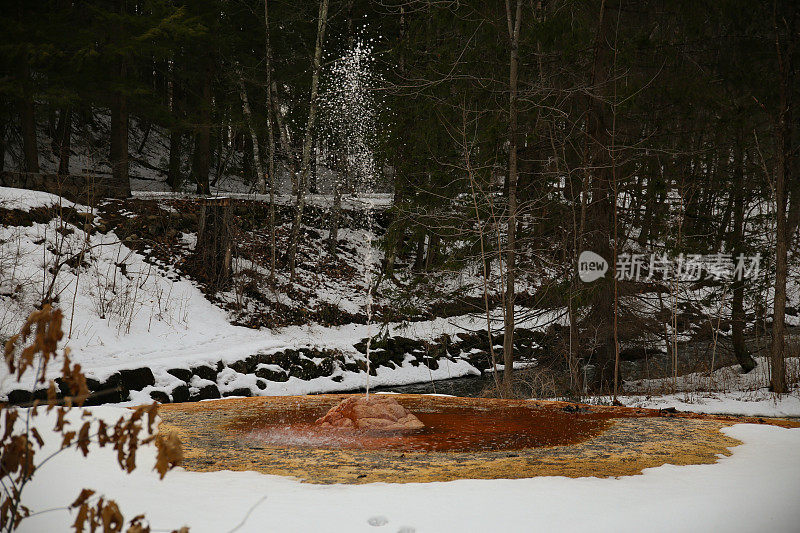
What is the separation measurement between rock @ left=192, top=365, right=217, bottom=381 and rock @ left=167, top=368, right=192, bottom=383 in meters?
0.14

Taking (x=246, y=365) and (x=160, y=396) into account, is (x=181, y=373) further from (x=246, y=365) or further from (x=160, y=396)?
(x=246, y=365)

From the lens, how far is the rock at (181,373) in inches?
376

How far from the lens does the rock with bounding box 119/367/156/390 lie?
8.88 meters

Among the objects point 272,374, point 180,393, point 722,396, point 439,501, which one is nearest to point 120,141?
point 272,374

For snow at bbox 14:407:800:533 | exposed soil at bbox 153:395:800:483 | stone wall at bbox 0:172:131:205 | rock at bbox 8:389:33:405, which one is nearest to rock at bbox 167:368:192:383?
rock at bbox 8:389:33:405

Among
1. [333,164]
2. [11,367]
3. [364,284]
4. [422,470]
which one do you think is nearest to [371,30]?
[333,164]

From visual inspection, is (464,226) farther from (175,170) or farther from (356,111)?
(175,170)

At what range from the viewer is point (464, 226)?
1107 cm

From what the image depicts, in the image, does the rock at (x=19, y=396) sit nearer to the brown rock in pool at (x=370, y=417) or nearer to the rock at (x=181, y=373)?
the rock at (x=181, y=373)

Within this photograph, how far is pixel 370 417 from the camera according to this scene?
19.6ft

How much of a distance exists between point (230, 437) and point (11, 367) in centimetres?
356

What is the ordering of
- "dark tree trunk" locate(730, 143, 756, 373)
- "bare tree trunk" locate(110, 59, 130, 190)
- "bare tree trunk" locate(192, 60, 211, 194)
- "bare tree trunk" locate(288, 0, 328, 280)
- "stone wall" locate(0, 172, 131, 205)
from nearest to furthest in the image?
"dark tree trunk" locate(730, 143, 756, 373)
"stone wall" locate(0, 172, 131, 205)
"bare tree trunk" locate(288, 0, 328, 280)
"bare tree trunk" locate(110, 59, 130, 190)
"bare tree trunk" locate(192, 60, 211, 194)

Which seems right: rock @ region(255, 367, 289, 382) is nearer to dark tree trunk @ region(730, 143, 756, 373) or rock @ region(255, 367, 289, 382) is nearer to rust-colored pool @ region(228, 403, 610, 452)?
rust-colored pool @ region(228, 403, 610, 452)

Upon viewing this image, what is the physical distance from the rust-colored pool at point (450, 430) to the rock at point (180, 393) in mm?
2904
